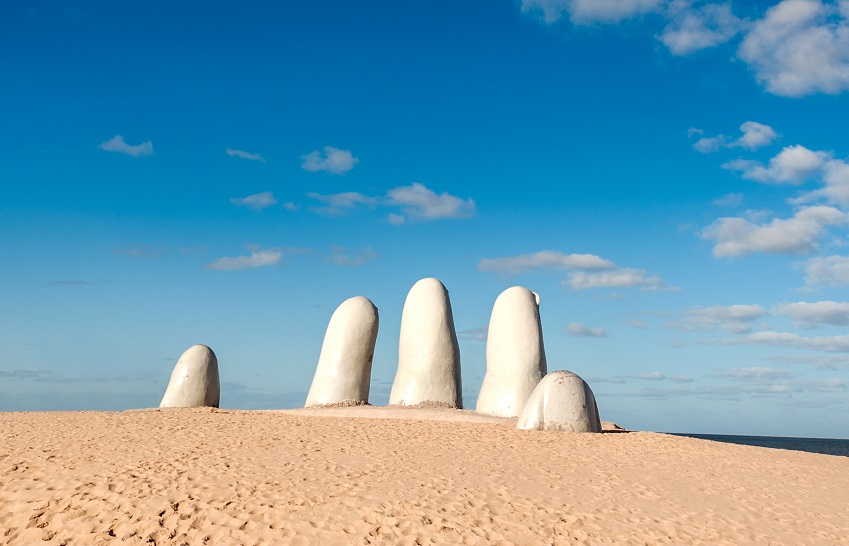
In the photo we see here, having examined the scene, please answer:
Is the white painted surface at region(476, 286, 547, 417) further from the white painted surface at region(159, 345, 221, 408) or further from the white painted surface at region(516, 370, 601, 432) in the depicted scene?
the white painted surface at region(159, 345, 221, 408)

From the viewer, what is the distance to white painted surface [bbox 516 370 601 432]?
50.2ft

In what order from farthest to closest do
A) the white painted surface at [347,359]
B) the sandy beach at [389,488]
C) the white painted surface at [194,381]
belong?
the white painted surface at [194,381] → the white painted surface at [347,359] → the sandy beach at [389,488]

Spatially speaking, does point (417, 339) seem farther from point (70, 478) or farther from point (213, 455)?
point (70, 478)

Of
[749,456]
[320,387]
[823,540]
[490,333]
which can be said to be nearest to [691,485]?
[823,540]

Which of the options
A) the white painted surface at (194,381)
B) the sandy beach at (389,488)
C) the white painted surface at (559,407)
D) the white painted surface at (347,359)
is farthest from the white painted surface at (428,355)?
the white painted surface at (194,381)

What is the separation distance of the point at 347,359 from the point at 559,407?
22.1ft

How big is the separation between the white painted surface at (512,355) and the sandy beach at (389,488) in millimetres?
3494

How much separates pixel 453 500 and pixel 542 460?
10.4 ft

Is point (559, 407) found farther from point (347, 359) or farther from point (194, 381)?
point (194, 381)

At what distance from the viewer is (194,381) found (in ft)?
66.2

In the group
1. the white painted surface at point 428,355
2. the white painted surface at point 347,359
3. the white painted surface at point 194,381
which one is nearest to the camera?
the white painted surface at point 428,355

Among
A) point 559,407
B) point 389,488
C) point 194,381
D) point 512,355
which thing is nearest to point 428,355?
point 512,355

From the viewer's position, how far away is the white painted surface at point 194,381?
65.9 feet

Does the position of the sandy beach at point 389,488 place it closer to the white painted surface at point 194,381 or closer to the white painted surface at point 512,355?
the white painted surface at point 512,355
